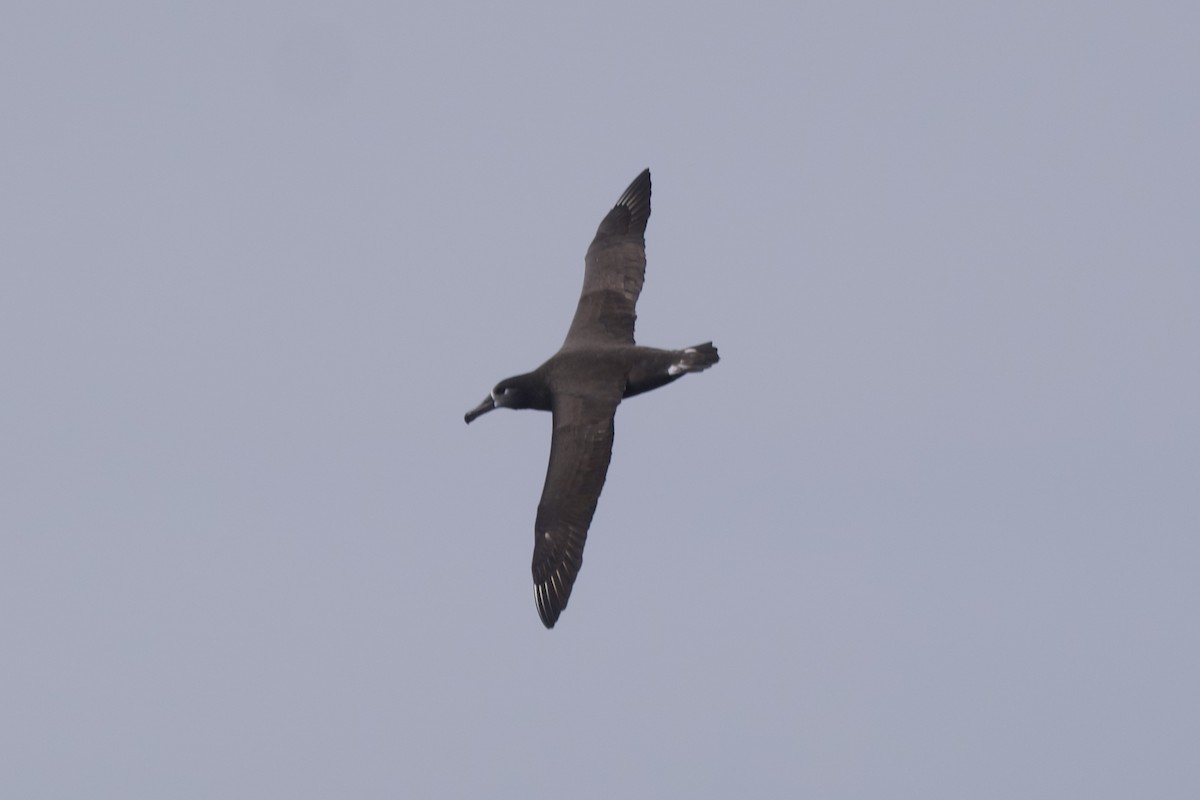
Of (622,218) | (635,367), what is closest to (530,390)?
(635,367)

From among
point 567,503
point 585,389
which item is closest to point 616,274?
point 585,389

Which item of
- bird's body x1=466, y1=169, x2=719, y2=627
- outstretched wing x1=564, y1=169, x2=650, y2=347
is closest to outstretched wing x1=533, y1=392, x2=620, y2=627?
bird's body x1=466, y1=169, x2=719, y2=627

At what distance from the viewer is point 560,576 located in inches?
1089

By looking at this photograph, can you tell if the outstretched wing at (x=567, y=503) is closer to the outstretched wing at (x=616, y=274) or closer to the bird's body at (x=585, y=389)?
the bird's body at (x=585, y=389)

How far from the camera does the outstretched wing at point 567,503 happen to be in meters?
27.7

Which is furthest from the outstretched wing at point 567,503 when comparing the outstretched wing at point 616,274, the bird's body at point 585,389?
the outstretched wing at point 616,274

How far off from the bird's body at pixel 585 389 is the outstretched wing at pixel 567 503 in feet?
0.04

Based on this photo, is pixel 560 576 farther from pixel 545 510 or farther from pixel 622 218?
pixel 622 218

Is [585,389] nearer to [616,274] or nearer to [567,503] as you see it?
[567,503]

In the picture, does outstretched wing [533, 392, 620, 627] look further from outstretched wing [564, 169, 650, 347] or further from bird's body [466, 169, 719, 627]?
outstretched wing [564, 169, 650, 347]

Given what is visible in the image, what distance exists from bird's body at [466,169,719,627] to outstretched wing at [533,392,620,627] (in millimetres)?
12

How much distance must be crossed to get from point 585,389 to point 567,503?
178cm

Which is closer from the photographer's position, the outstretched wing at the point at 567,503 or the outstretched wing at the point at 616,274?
the outstretched wing at the point at 567,503

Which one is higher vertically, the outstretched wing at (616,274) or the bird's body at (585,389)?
the outstretched wing at (616,274)
